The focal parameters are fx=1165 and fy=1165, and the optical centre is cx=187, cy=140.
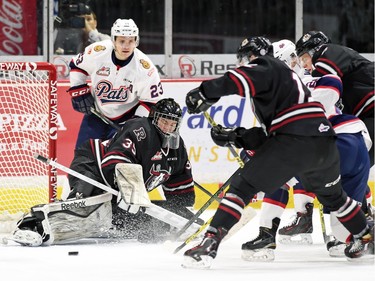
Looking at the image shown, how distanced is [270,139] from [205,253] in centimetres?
53

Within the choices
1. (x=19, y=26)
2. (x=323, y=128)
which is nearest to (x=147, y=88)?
(x=323, y=128)

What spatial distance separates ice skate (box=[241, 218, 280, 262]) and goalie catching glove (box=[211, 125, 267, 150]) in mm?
509

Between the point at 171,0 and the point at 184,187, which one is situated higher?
the point at 171,0

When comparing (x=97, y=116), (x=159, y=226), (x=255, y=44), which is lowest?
(x=159, y=226)

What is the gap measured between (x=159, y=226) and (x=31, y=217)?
26.3 inches

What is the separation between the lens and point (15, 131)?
6.58 m

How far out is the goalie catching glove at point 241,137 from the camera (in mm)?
4652

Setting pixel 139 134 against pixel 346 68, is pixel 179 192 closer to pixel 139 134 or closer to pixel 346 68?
pixel 139 134

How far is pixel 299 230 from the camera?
5.85m

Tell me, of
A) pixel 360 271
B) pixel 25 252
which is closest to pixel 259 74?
pixel 360 271

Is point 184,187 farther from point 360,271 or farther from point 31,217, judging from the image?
point 360,271

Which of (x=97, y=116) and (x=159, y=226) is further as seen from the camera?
(x=97, y=116)

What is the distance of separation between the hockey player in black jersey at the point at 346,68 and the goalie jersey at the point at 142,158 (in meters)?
0.80

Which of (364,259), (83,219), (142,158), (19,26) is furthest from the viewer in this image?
(19,26)
